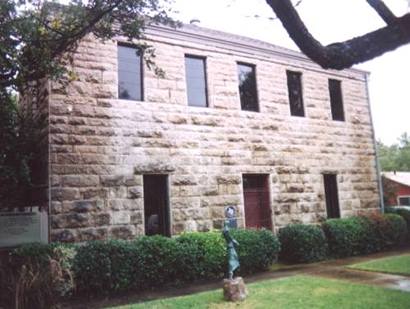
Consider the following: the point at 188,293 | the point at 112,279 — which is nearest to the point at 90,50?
the point at 112,279

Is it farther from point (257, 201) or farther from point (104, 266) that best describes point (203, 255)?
point (257, 201)

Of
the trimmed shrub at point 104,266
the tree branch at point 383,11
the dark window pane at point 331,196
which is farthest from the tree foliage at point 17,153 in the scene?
the dark window pane at point 331,196

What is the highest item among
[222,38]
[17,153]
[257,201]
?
[222,38]

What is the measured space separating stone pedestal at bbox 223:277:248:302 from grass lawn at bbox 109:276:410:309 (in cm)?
14

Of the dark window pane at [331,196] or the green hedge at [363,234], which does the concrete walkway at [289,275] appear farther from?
the dark window pane at [331,196]

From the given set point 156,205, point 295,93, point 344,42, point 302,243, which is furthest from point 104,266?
point 295,93

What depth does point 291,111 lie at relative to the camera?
15.7 metres

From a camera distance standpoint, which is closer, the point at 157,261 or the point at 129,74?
the point at 157,261

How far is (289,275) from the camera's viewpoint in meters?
11.1

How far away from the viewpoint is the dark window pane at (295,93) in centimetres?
1579

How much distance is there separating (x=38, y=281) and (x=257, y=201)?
26.8 feet

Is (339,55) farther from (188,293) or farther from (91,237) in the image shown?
(91,237)

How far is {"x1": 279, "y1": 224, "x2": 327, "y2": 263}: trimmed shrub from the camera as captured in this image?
13.1 meters

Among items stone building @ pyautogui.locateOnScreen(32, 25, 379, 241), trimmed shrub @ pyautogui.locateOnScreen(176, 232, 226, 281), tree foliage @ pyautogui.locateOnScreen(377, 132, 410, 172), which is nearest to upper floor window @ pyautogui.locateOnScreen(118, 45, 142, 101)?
stone building @ pyautogui.locateOnScreen(32, 25, 379, 241)
